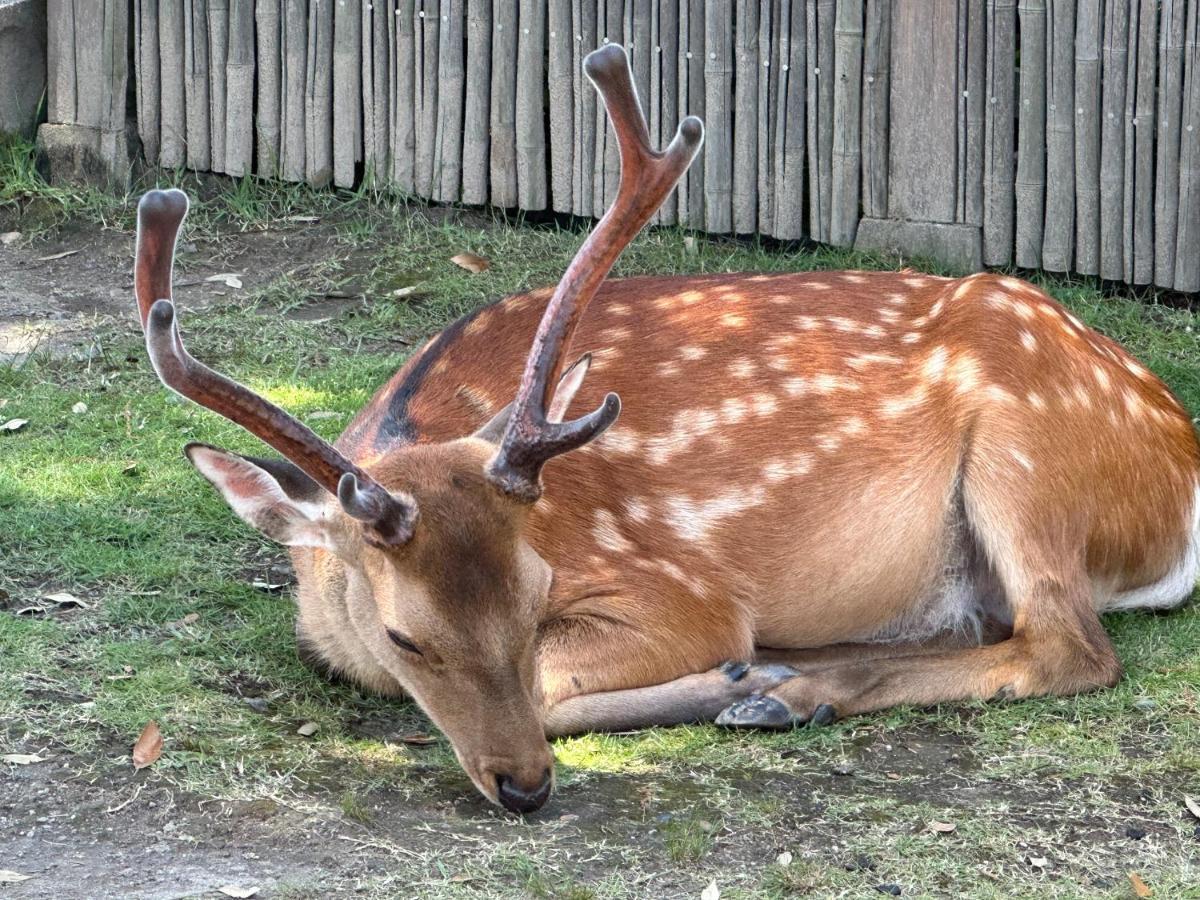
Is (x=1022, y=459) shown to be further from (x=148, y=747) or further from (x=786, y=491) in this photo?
(x=148, y=747)

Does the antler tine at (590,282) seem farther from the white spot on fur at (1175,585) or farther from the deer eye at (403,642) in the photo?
the white spot on fur at (1175,585)

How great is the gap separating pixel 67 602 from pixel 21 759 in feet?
3.30

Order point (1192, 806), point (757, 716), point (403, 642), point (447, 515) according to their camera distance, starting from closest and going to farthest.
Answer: point (447, 515) < point (403, 642) < point (1192, 806) < point (757, 716)

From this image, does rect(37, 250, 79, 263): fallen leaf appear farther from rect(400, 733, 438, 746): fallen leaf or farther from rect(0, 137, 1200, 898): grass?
rect(400, 733, 438, 746): fallen leaf

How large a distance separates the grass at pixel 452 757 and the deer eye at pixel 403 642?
359mm

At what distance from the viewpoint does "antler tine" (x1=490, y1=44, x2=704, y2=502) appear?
394 cm

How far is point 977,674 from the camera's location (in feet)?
15.7

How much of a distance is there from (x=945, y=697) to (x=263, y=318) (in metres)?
3.85

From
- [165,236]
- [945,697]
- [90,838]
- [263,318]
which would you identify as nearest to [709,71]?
[263,318]

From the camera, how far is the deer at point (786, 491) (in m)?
4.55

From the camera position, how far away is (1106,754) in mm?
4426

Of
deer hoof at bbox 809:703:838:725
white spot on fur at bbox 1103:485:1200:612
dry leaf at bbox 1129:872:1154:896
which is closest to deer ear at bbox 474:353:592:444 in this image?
deer hoof at bbox 809:703:838:725

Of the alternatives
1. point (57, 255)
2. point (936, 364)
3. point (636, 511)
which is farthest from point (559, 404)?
point (57, 255)

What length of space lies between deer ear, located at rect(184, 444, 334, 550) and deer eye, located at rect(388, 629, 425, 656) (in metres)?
0.29
